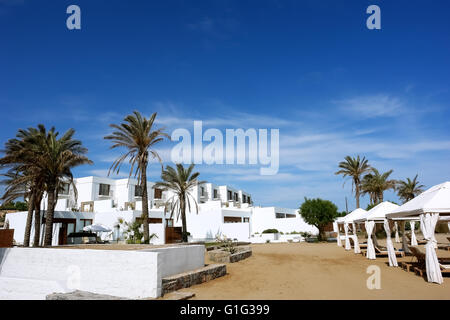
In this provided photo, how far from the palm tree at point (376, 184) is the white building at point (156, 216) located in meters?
9.38

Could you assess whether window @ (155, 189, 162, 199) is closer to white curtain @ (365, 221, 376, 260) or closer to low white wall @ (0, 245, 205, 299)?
low white wall @ (0, 245, 205, 299)

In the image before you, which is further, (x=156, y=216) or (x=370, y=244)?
(x=156, y=216)

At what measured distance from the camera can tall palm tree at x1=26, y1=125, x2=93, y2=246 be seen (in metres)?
19.3

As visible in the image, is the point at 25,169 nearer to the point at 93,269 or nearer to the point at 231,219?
the point at 93,269

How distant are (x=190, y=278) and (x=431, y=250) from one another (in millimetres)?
8018

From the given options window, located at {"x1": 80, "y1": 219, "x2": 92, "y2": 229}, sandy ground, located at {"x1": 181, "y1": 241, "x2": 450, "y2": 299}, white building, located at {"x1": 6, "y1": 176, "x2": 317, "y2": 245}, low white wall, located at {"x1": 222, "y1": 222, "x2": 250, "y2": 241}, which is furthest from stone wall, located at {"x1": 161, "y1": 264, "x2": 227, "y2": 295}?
window, located at {"x1": 80, "y1": 219, "x2": 92, "y2": 229}

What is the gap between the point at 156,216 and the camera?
1411 inches

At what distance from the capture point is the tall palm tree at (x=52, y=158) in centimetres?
1928

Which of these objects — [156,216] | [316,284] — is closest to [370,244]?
[316,284]

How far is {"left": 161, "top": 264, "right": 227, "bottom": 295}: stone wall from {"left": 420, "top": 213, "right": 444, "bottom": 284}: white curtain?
24.4ft
